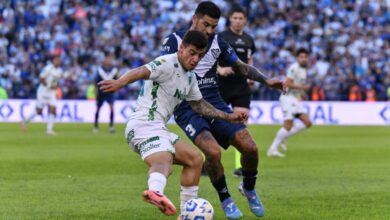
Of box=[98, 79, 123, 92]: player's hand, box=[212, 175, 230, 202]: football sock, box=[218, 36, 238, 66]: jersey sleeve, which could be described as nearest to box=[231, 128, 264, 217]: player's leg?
box=[212, 175, 230, 202]: football sock

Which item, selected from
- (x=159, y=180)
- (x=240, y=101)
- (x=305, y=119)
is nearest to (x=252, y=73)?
(x=159, y=180)

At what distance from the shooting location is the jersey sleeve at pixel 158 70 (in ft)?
26.9

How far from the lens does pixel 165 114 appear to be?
8.50 meters

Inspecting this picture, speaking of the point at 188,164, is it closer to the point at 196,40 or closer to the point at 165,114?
the point at 165,114

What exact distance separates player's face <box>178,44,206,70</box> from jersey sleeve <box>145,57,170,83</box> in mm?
192

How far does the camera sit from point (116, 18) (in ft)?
139

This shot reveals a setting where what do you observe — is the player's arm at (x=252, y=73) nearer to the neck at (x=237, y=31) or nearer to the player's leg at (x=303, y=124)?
the neck at (x=237, y=31)

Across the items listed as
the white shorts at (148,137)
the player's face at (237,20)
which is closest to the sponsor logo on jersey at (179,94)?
the white shorts at (148,137)

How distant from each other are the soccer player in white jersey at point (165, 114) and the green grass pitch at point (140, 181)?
4.01 ft

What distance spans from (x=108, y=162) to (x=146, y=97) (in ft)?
27.3

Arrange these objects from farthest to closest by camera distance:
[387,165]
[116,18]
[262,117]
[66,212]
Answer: [116,18] < [262,117] < [387,165] < [66,212]

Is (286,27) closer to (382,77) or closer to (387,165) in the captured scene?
(382,77)

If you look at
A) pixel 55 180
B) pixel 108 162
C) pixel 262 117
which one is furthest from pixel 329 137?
pixel 55 180

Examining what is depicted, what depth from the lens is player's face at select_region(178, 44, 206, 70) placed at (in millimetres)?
8258
